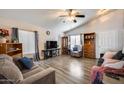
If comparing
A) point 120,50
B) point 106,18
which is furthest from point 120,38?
point 106,18

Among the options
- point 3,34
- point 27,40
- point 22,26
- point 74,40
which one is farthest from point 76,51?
point 3,34

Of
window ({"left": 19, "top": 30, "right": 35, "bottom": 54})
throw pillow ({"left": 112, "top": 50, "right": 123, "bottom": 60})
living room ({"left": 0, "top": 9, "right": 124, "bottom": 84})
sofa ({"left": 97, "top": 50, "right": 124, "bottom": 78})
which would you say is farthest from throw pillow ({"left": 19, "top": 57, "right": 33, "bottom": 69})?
throw pillow ({"left": 112, "top": 50, "right": 123, "bottom": 60})

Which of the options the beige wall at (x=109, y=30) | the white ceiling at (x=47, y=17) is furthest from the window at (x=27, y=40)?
the beige wall at (x=109, y=30)

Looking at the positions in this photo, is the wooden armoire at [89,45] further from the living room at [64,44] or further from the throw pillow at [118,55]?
the throw pillow at [118,55]

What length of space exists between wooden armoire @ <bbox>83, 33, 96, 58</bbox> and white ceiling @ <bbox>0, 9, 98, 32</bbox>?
1.46 ft

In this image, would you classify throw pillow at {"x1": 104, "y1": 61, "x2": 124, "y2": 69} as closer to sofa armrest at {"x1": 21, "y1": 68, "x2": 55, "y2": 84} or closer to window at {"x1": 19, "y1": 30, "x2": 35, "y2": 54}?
sofa armrest at {"x1": 21, "y1": 68, "x2": 55, "y2": 84}

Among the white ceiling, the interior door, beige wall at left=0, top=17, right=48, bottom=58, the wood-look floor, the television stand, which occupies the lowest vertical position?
the wood-look floor

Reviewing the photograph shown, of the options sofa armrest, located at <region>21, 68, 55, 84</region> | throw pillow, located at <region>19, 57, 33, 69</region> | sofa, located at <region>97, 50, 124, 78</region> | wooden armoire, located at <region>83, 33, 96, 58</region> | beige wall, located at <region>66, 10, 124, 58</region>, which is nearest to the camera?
sofa armrest, located at <region>21, 68, 55, 84</region>

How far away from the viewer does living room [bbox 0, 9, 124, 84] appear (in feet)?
7.34

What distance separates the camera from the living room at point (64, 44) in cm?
224

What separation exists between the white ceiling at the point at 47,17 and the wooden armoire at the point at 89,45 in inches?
17.5

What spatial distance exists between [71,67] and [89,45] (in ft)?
2.28

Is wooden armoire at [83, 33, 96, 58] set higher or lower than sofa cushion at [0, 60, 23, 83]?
higher
